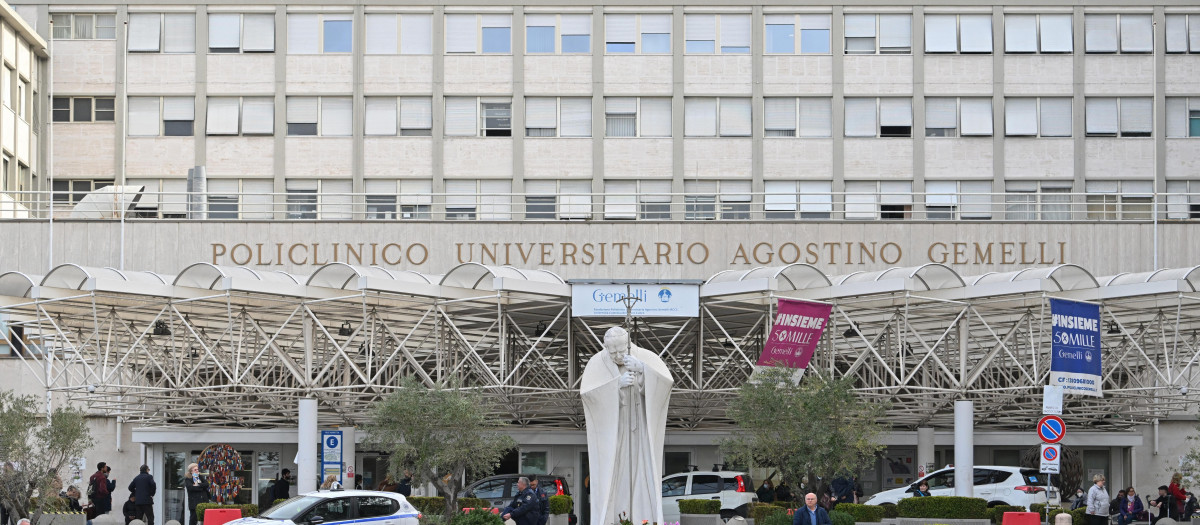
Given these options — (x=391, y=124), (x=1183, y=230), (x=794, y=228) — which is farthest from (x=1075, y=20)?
(x=391, y=124)

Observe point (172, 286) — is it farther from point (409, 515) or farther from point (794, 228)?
point (794, 228)

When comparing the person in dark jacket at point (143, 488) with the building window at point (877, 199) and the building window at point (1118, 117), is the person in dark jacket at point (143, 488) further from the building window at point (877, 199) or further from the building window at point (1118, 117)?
the building window at point (1118, 117)

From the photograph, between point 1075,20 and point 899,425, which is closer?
point 899,425

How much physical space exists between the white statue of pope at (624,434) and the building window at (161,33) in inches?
1251

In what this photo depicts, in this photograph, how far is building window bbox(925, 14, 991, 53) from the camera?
48.6m

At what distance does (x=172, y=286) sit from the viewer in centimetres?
2998

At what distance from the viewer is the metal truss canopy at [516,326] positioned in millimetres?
30219

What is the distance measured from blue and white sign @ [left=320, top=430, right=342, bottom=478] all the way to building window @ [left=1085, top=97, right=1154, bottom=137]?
26.5 metres

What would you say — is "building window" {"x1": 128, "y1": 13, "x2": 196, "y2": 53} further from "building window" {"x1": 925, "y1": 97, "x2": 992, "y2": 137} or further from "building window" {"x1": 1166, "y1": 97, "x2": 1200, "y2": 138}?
"building window" {"x1": 1166, "y1": 97, "x2": 1200, "y2": 138}

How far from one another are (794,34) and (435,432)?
2364 centimetres

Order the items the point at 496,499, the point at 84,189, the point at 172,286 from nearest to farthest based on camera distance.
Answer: the point at 172,286
the point at 496,499
the point at 84,189

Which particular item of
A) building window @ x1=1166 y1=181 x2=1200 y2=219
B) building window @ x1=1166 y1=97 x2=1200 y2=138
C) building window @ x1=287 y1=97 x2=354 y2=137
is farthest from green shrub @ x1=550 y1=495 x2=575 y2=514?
building window @ x1=1166 y1=97 x2=1200 y2=138

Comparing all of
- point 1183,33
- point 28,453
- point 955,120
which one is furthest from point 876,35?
point 28,453

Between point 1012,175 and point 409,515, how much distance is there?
29.3 meters
